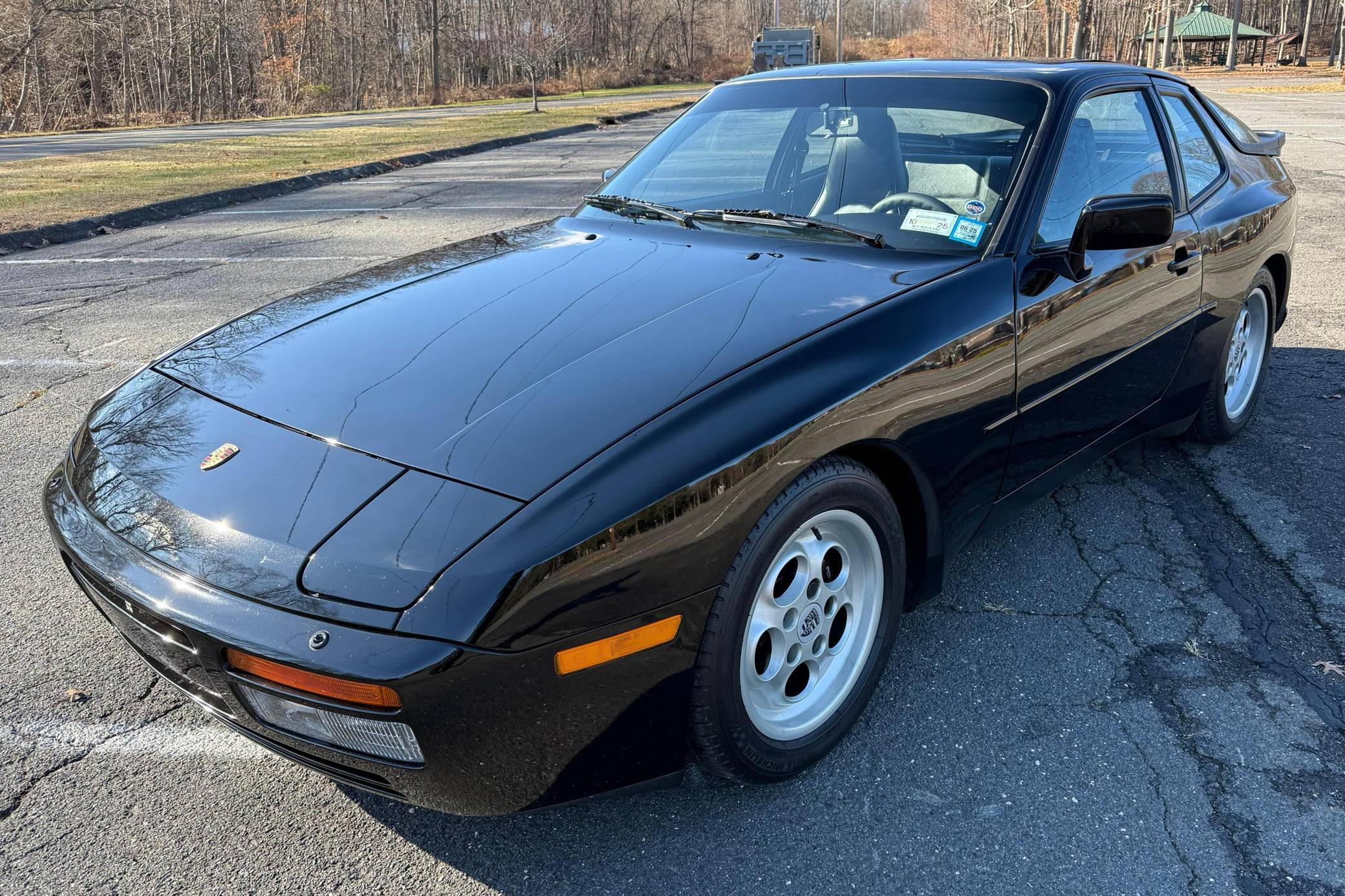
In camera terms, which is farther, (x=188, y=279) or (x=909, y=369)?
(x=188, y=279)

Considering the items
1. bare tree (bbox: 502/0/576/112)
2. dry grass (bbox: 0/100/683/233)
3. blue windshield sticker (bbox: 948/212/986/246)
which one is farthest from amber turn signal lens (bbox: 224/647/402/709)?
bare tree (bbox: 502/0/576/112)

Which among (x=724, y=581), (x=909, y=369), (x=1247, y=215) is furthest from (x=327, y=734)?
(x=1247, y=215)

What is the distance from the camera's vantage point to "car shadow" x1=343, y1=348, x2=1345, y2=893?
1.96 meters

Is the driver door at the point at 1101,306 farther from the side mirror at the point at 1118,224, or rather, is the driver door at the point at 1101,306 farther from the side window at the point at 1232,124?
the side window at the point at 1232,124

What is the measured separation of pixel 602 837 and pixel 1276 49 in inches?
3228

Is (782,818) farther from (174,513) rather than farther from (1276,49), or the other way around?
(1276,49)

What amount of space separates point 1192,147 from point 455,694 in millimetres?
3456

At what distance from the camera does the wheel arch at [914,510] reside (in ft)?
7.47

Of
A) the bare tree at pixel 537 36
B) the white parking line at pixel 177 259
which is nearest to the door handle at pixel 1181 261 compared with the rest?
the white parking line at pixel 177 259

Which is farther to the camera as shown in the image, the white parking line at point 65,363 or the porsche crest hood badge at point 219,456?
the white parking line at point 65,363

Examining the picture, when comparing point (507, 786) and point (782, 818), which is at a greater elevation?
point (507, 786)

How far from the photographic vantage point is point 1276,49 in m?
67.0

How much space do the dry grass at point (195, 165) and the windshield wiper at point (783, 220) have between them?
345 inches

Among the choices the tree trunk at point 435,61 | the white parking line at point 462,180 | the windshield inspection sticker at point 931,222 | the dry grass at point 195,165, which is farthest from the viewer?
the tree trunk at point 435,61
